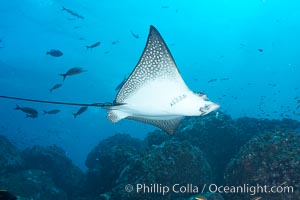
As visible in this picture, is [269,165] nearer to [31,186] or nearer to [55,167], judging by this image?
[31,186]

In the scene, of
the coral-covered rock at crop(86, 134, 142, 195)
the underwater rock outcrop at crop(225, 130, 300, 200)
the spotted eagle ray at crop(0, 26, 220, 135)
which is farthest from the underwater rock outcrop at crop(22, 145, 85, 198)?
the spotted eagle ray at crop(0, 26, 220, 135)

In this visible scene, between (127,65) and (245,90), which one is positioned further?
(245,90)

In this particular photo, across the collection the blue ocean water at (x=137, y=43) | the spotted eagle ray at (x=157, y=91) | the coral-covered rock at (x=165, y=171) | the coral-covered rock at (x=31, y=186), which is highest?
the blue ocean water at (x=137, y=43)

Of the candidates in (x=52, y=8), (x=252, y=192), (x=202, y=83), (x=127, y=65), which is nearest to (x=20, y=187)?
(x=252, y=192)

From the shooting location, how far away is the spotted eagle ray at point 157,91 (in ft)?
12.2

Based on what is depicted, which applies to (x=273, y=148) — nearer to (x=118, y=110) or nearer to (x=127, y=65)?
(x=118, y=110)

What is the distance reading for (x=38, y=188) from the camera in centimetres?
1029

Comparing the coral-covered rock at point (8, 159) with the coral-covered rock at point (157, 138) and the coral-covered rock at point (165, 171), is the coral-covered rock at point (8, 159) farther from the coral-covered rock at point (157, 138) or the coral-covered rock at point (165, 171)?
the coral-covered rock at point (165, 171)

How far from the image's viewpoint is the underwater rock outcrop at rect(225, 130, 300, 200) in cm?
511

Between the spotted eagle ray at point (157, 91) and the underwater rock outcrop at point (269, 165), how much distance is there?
8.69ft

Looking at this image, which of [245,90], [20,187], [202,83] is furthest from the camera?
[245,90]

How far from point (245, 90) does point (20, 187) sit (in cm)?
5863

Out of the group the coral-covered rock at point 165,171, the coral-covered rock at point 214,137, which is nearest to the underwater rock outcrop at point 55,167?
the coral-covered rock at point 214,137

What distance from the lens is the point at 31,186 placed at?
33.4 ft
